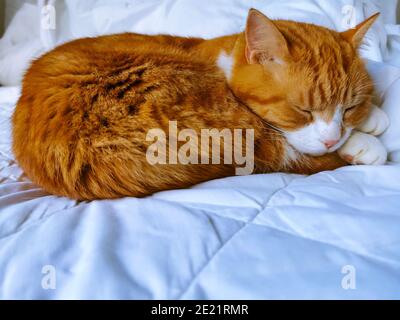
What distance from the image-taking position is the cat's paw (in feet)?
3.10

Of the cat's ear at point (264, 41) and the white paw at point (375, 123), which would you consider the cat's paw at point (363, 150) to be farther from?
the cat's ear at point (264, 41)

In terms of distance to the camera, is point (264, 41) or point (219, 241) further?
point (264, 41)

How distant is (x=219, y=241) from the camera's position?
0.64 meters

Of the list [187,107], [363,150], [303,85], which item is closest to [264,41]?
[303,85]

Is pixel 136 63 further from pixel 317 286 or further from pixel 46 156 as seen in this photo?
pixel 317 286

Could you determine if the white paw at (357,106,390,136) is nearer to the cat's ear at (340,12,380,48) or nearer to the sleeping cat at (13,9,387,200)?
the sleeping cat at (13,9,387,200)

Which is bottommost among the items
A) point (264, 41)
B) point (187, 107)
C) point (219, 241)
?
point (219, 241)

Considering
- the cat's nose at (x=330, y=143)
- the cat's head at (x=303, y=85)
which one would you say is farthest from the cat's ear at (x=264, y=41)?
the cat's nose at (x=330, y=143)

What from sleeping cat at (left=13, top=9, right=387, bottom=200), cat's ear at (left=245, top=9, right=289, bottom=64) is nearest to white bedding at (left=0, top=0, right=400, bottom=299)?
sleeping cat at (left=13, top=9, right=387, bottom=200)

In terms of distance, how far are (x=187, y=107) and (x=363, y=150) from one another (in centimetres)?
46

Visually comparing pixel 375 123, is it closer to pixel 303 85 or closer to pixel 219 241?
pixel 303 85

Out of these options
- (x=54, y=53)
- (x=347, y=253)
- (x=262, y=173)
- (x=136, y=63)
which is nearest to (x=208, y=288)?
(x=347, y=253)

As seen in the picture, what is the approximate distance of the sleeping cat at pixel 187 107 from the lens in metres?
0.83
